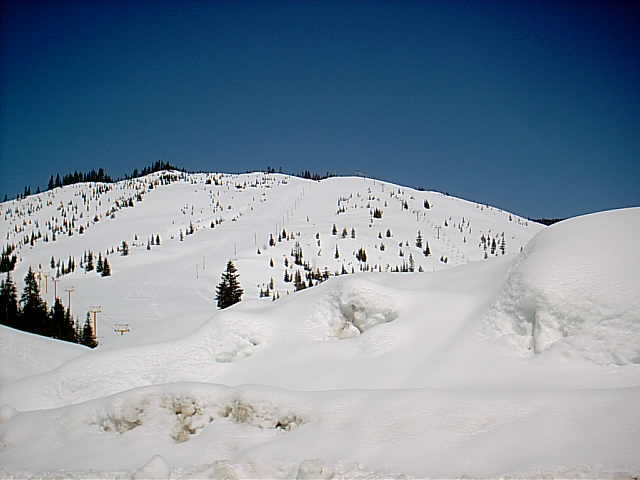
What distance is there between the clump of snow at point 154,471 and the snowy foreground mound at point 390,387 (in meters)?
0.02

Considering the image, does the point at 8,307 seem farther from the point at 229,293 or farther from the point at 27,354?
the point at 27,354

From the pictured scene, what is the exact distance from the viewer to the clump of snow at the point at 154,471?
5.88 meters

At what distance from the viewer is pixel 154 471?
5.93m

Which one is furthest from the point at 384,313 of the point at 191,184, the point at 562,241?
the point at 191,184

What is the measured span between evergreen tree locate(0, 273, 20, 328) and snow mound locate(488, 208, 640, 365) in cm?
5544

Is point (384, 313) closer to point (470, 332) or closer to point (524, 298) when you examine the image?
point (470, 332)

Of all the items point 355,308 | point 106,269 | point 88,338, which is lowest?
point 88,338

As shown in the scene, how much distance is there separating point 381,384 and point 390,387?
0.27m

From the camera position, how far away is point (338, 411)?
272 inches

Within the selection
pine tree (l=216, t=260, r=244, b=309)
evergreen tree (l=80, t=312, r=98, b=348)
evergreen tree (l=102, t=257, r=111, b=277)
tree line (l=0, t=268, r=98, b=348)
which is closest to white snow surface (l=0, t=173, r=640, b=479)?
evergreen tree (l=80, t=312, r=98, b=348)

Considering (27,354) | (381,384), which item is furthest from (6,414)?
(27,354)

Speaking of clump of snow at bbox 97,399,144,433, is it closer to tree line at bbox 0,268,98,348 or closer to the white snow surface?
the white snow surface

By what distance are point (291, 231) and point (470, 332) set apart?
9345 centimetres

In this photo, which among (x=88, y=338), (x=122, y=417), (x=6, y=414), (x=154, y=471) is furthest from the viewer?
(x=88, y=338)
